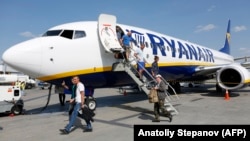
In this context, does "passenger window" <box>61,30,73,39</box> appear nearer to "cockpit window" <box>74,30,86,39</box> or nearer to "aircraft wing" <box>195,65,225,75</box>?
"cockpit window" <box>74,30,86,39</box>

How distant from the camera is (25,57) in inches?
319

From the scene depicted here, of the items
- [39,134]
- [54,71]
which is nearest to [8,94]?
[54,71]

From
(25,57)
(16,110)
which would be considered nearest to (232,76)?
(16,110)

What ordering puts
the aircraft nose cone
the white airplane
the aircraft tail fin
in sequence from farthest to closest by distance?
the aircraft tail fin < the white airplane < the aircraft nose cone

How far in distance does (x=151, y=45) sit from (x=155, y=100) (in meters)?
4.75

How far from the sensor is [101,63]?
9781 mm

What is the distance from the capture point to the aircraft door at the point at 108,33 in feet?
32.0

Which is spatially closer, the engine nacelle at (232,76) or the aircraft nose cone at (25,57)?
the aircraft nose cone at (25,57)

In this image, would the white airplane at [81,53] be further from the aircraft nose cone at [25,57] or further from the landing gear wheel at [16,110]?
the landing gear wheel at [16,110]

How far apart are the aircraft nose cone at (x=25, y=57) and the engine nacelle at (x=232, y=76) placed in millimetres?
10928

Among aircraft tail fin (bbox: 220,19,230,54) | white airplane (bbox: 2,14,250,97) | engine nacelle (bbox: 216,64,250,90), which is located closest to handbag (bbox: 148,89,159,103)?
white airplane (bbox: 2,14,250,97)

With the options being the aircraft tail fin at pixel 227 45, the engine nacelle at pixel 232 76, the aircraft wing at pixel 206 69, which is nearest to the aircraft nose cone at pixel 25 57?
the engine nacelle at pixel 232 76

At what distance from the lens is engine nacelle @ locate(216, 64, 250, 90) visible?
1455cm

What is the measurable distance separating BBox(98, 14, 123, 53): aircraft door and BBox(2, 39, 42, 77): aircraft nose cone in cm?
251
